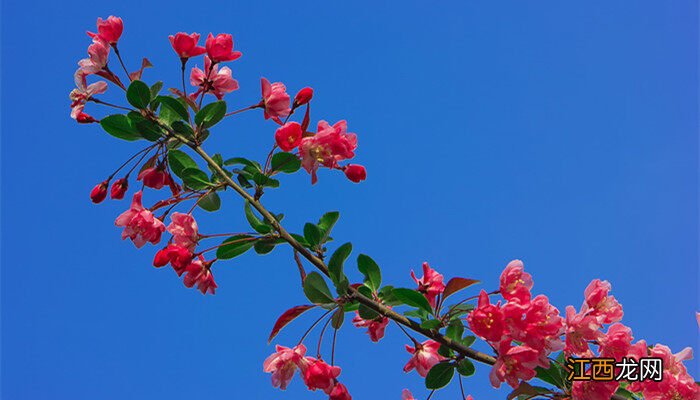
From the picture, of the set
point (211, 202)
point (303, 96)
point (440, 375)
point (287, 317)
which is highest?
point (303, 96)

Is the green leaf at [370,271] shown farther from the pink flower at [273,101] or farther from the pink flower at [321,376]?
the pink flower at [273,101]

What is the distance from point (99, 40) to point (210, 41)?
386 mm

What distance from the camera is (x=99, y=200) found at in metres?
2.47

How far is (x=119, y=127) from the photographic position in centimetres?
225

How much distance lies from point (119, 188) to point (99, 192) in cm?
8

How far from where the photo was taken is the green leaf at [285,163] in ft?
7.27

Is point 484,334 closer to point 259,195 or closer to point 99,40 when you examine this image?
point 259,195

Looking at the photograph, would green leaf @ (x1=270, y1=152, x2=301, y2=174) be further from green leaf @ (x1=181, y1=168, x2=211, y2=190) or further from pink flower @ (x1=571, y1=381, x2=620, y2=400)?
pink flower @ (x1=571, y1=381, x2=620, y2=400)

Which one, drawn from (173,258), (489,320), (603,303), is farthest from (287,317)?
(603,303)

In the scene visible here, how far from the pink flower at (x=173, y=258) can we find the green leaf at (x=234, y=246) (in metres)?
0.13

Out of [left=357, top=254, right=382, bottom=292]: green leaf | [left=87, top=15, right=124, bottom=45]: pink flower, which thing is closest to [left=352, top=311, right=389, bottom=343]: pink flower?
[left=357, top=254, right=382, bottom=292]: green leaf

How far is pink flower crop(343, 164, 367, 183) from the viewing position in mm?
2369

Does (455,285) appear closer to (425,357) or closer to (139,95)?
(425,357)

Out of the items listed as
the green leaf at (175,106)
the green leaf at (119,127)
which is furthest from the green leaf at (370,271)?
the green leaf at (119,127)
